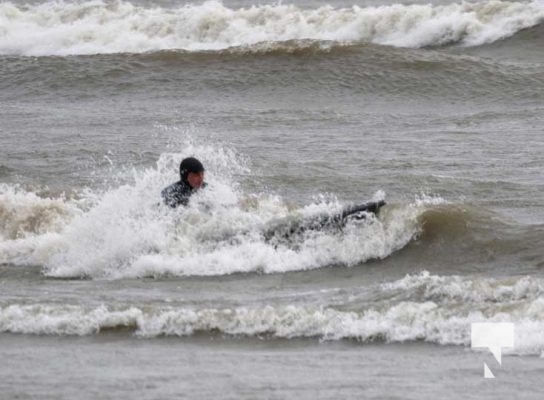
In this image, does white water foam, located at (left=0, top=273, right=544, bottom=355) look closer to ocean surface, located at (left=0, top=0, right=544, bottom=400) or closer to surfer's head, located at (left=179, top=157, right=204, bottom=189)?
ocean surface, located at (left=0, top=0, right=544, bottom=400)

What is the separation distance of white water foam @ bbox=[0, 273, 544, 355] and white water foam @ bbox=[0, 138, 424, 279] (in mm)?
2139

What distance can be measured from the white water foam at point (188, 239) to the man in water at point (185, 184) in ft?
0.31

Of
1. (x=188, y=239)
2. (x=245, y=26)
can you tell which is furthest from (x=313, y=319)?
(x=245, y=26)

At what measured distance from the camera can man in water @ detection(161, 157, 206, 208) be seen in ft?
44.7

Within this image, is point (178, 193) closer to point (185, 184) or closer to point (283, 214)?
point (185, 184)

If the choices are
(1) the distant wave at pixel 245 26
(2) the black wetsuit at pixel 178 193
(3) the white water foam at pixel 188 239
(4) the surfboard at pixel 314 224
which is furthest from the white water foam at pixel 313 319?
(1) the distant wave at pixel 245 26

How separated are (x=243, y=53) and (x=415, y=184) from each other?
1134 centimetres

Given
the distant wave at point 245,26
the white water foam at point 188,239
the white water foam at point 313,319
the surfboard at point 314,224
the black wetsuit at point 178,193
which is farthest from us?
the distant wave at point 245,26

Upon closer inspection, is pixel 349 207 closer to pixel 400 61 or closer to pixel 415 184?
pixel 415 184

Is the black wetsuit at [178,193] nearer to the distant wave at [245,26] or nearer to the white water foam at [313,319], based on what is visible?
the white water foam at [313,319]

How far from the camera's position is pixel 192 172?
536 inches

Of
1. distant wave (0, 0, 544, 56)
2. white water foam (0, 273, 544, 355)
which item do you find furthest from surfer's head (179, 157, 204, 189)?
distant wave (0, 0, 544, 56)

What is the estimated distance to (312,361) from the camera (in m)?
9.57

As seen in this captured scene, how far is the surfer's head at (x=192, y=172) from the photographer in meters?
13.6
